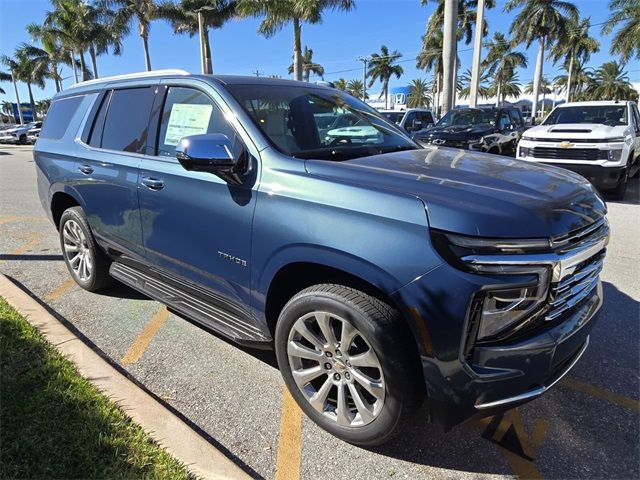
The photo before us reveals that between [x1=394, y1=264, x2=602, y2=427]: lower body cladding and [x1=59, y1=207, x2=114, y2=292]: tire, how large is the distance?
10.6ft

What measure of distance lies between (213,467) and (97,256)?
2.70 metres

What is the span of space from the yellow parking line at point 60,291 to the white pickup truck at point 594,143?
7352mm

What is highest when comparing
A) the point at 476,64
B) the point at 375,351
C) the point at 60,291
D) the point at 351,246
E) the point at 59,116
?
the point at 476,64

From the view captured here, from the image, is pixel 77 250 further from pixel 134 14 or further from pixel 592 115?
pixel 134 14

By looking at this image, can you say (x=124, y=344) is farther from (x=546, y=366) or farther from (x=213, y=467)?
(x=546, y=366)

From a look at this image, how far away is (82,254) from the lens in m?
4.48

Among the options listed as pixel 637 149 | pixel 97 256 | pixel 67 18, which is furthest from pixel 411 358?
A: pixel 67 18

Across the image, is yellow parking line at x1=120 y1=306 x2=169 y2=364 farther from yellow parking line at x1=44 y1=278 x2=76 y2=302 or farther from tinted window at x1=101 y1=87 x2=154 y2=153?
tinted window at x1=101 y1=87 x2=154 y2=153

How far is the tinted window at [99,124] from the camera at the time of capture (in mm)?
3994

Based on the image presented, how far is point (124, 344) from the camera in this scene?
353cm

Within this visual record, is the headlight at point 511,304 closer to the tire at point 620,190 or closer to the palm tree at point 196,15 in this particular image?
the tire at point 620,190

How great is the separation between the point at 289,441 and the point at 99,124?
124 inches

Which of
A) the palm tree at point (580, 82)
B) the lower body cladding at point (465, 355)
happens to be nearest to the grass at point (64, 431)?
the lower body cladding at point (465, 355)

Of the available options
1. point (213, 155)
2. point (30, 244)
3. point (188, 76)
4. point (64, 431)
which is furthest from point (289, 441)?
point (30, 244)
